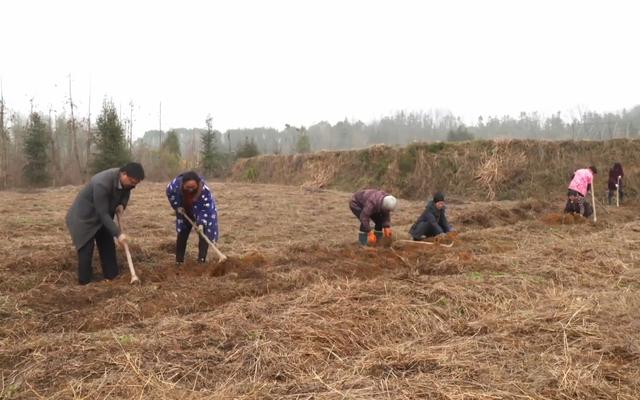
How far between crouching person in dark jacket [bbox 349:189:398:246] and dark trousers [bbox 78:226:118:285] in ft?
10.7

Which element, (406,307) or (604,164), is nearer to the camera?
(406,307)

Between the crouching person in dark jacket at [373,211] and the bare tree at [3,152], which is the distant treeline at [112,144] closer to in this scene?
the bare tree at [3,152]

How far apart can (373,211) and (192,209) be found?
8.34ft

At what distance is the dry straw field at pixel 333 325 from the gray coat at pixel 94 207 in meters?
0.56

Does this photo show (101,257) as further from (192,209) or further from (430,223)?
(430,223)

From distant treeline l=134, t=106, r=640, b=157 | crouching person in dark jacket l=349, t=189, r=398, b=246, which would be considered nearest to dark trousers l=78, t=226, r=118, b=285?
crouching person in dark jacket l=349, t=189, r=398, b=246

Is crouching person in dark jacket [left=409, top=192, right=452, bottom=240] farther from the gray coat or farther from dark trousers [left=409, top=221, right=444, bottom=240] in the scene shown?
the gray coat

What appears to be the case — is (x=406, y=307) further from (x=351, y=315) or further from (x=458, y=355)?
(x=458, y=355)

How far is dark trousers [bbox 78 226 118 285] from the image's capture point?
4895 millimetres

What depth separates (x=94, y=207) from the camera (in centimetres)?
491

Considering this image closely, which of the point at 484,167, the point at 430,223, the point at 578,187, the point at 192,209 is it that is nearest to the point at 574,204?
the point at 578,187

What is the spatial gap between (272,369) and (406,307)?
1.38 metres

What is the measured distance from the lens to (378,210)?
22.4 feet

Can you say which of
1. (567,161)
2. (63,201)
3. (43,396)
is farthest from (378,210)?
(567,161)
